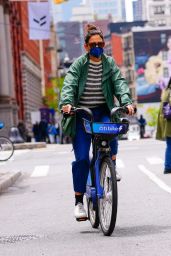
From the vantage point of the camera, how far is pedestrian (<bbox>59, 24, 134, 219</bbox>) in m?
8.23

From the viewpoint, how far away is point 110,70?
27.4 ft

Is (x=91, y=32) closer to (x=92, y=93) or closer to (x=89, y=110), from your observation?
(x=92, y=93)

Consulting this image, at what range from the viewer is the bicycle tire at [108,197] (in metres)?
7.49

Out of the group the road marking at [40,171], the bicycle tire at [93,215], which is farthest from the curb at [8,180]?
the bicycle tire at [93,215]

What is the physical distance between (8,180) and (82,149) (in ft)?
23.7

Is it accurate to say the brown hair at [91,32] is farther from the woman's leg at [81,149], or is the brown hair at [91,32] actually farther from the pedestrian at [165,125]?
the pedestrian at [165,125]

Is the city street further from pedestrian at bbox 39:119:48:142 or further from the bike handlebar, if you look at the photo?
pedestrian at bbox 39:119:48:142

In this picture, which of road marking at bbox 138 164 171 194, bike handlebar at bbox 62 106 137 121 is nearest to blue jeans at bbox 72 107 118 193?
bike handlebar at bbox 62 106 137 121

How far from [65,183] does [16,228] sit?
6.34m

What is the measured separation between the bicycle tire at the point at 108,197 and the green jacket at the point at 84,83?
52 centimetres

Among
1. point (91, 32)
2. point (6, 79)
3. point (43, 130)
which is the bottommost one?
point (43, 130)

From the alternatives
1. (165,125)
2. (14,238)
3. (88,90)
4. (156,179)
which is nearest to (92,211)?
(14,238)

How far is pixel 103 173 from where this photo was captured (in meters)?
7.97

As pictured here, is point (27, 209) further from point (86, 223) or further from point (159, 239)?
point (159, 239)
